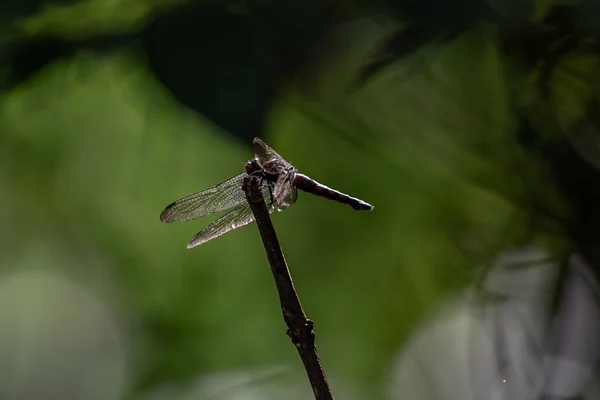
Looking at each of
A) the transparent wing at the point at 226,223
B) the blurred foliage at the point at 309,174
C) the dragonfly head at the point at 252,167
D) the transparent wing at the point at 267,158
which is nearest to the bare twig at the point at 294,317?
the dragonfly head at the point at 252,167

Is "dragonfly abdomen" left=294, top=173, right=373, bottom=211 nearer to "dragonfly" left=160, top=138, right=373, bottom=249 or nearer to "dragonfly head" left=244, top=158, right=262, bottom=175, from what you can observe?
"dragonfly" left=160, top=138, right=373, bottom=249

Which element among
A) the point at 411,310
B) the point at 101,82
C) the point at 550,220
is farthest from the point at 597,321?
the point at 101,82

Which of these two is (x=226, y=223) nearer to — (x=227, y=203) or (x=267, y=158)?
(x=227, y=203)

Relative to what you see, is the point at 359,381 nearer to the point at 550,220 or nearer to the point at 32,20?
the point at 550,220

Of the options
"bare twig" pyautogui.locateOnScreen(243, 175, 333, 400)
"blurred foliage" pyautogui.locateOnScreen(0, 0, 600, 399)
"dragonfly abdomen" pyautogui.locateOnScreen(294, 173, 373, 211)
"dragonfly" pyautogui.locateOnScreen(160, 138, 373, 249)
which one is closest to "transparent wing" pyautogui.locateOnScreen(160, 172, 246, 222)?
"dragonfly" pyautogui.locateOnScreen(160, 138, 373, 249)

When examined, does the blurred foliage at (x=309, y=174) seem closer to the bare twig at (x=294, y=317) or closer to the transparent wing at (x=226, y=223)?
the transparent wing at (x=226, y=223)

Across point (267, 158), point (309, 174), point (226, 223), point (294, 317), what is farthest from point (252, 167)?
point (309, 174)
